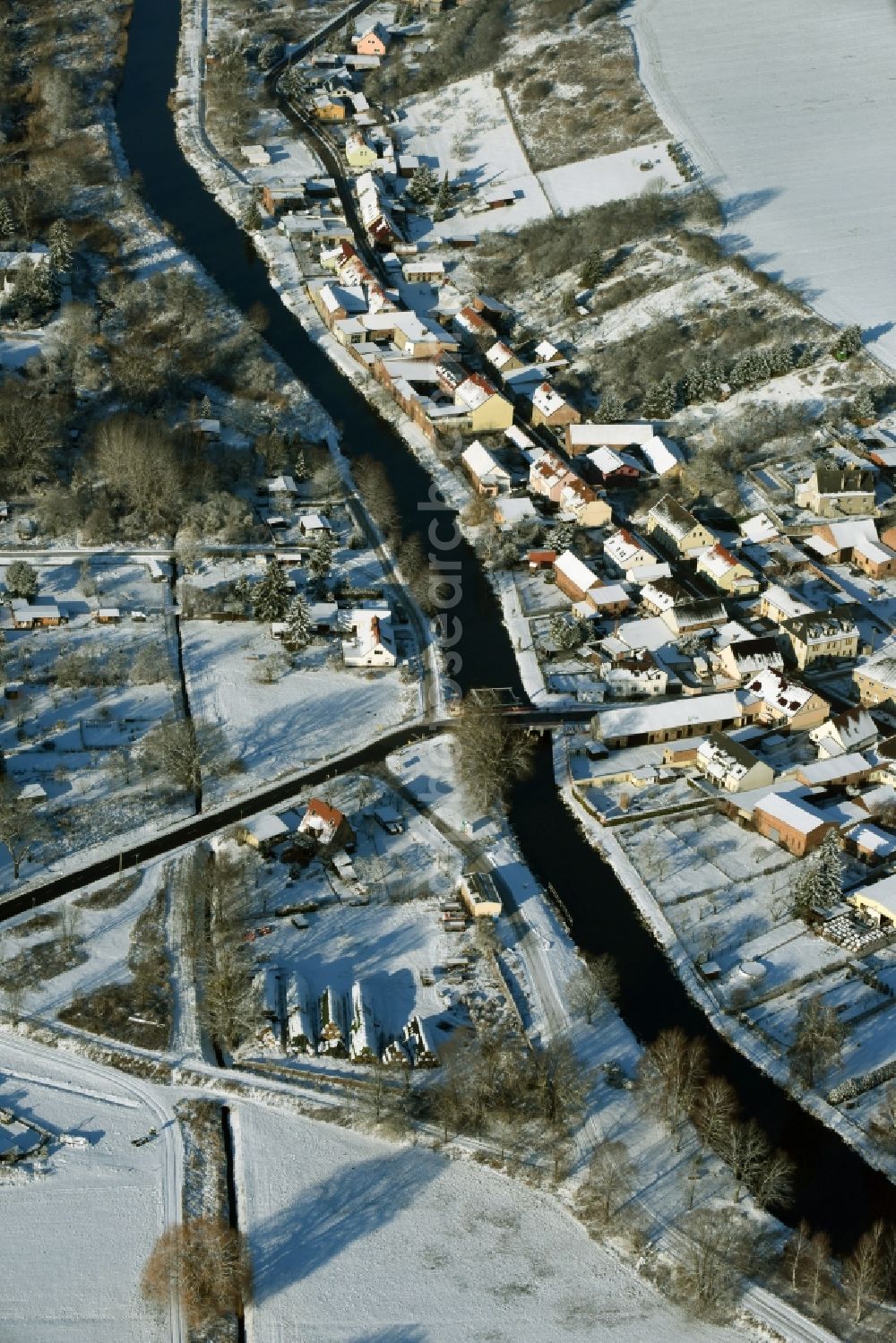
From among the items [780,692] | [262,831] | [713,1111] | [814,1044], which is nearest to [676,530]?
[780,692]

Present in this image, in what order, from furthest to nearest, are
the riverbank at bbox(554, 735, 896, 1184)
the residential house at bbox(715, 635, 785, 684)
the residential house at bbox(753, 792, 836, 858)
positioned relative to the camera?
the residential house at bbox(715, 635, 785, 684) < the residential house at bbox(753, 792, 836, 858) < the riverbank at bbox(554, 735, 896, 1184)

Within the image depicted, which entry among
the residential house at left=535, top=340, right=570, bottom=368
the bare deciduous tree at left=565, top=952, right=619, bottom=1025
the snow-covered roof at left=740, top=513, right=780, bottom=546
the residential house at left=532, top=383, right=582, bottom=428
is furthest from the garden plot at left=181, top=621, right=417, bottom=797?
the residential house at left=535, top=340, right=570, bottom=368

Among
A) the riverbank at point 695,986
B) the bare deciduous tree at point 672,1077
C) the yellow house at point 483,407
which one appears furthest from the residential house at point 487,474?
the bare deciduous tree at point 672,1077

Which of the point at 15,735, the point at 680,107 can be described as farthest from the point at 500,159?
the point at 15,735

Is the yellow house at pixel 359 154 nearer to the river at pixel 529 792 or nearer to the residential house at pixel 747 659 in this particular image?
the river at pixel 529 792

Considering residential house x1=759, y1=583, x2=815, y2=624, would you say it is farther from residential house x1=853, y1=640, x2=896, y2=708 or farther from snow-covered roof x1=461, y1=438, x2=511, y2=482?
snow-covered roof x1=461, y1=438, x2=511, y2=482

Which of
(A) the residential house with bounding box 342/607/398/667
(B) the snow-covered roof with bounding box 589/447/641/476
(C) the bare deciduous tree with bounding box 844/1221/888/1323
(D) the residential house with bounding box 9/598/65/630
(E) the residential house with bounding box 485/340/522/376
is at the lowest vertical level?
(C) the bare deciduous tree with bounding box 844/1221/888/1323
